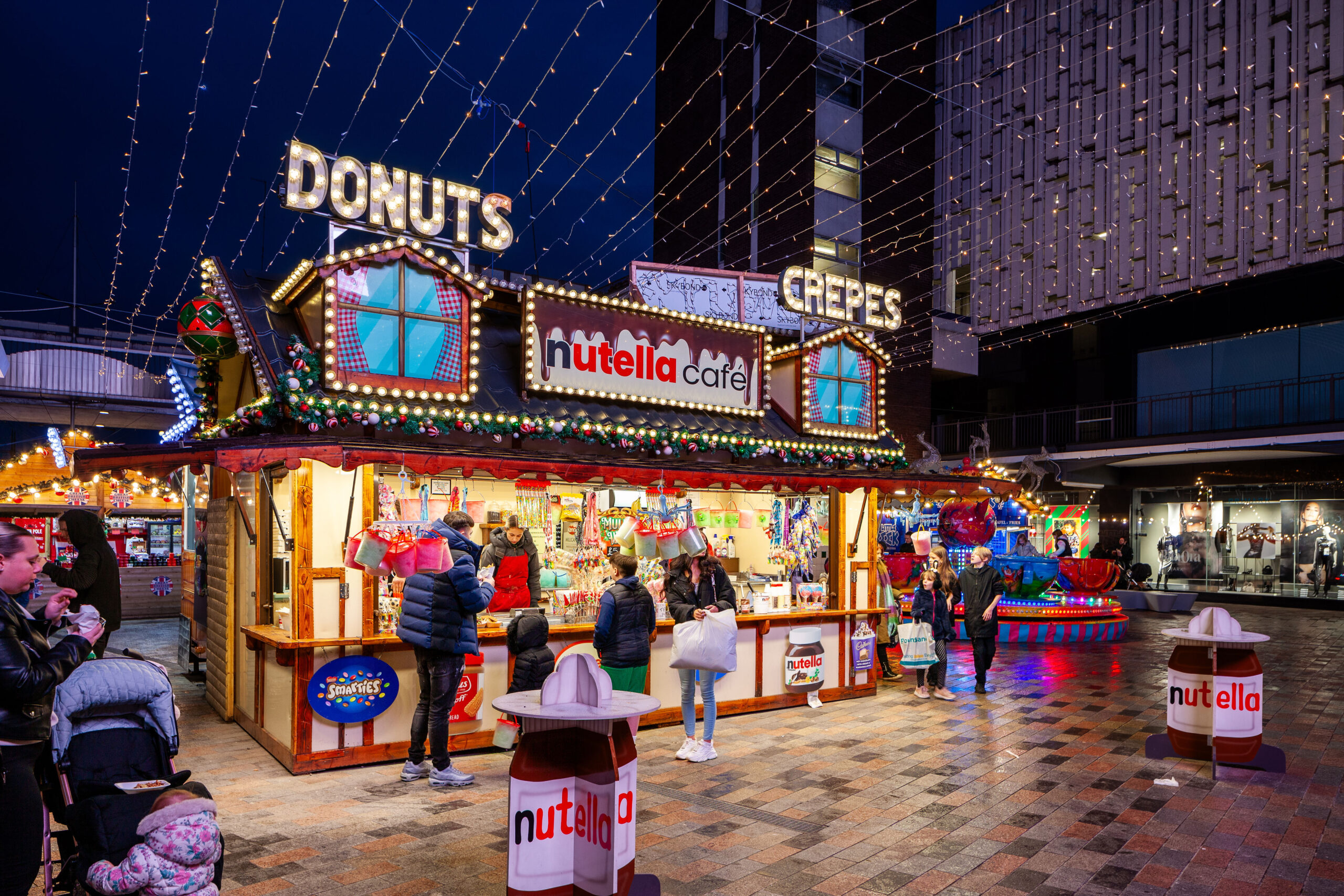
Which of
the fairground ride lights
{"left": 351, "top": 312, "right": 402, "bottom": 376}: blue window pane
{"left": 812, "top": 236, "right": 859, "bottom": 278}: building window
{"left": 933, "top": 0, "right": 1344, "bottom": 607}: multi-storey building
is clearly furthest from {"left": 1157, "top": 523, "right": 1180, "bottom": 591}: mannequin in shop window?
{"left": 351, "top": 312, "right": 402, "bottom": 376}: blue window pane

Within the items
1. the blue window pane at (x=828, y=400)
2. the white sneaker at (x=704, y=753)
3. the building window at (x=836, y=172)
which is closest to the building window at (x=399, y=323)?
the white sneaker at (x=704, y=753)

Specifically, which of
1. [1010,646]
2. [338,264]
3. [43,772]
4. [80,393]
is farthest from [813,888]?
[80,393]

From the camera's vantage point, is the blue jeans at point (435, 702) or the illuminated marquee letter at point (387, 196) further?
the illuminated marquee letter at point (387, 196)

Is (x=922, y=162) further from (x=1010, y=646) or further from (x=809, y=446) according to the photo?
(x=809, y=446)

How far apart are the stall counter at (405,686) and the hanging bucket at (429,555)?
3.71 feet

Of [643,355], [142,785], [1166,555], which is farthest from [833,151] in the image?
[142,785]

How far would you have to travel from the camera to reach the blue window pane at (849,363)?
452 inches

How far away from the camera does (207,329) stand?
809 cm

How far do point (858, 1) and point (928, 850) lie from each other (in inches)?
971

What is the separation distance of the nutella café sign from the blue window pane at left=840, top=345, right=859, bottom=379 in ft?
4.20

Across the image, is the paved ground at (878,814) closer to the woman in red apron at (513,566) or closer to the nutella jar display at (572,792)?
the nutella jar display at (572,792)

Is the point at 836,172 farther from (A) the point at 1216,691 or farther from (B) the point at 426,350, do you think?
(A) the point at 1216,691

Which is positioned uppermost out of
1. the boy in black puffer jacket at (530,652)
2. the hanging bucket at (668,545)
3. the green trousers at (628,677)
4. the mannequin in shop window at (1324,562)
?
the hanging bucket at (668,545)

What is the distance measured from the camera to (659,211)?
29953 millimetres
